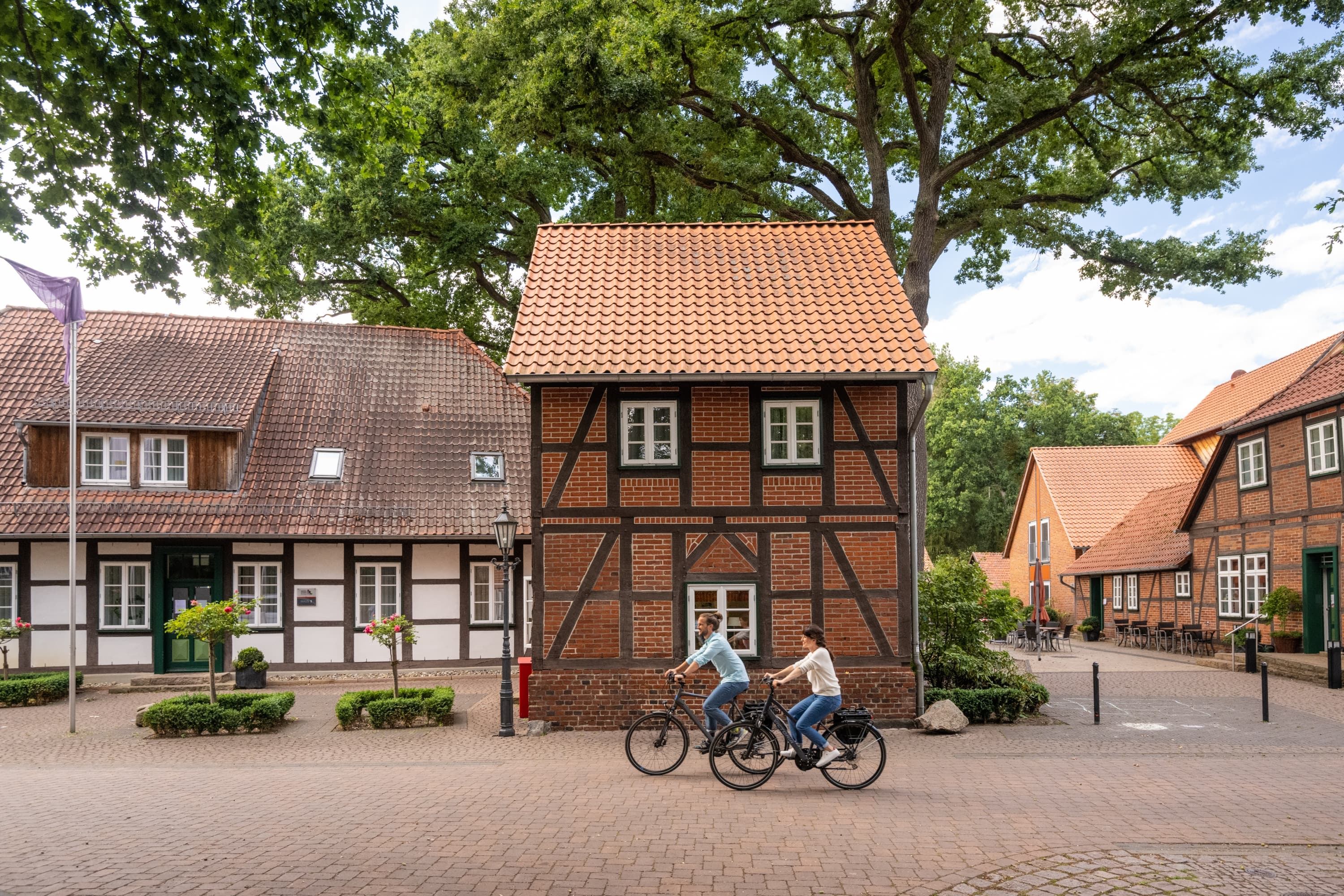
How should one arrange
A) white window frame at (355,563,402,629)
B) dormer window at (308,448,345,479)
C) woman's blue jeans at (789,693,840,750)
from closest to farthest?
woman's blue jeans at (789,693,840,750) → white window frame at (355,563,402,629) → dormer window at (308,448,345,479)

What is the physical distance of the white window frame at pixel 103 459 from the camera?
19.5m

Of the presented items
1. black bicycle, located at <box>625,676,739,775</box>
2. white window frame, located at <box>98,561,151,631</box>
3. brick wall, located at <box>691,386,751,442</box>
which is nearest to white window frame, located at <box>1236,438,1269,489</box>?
brick wall, located at <box>691,386,751,442</box>

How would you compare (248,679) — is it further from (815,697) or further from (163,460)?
(815,697)

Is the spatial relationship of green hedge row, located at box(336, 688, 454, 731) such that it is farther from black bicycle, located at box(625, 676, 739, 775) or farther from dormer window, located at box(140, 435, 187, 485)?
dormer window, located at box(140, 435, 187, 485)

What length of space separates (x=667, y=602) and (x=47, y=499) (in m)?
13.1

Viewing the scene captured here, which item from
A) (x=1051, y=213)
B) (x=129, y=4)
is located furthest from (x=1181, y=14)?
(x=129, y=4)

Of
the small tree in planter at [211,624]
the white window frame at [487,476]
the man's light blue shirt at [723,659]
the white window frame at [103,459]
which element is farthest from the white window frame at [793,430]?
the white window frame at [103,459]

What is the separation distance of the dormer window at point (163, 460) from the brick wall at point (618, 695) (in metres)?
10.7

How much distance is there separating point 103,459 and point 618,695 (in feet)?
41.6

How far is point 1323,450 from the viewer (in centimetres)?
1997

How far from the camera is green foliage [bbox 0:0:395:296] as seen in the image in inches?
267

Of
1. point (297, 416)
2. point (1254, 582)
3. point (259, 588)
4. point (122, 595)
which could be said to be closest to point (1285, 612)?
point (1254, 582)

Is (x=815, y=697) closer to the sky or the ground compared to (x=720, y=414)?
closer to the ground

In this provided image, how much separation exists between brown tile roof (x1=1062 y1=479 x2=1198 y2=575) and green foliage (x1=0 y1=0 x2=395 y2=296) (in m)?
25.6
